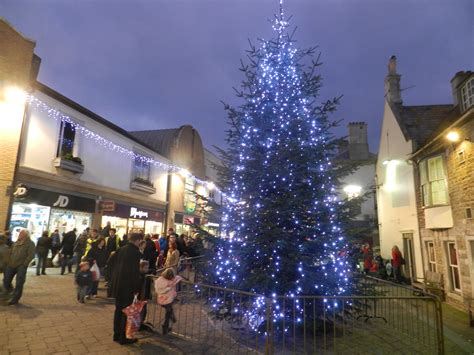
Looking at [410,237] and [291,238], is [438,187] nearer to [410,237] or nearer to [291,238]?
[410,237]

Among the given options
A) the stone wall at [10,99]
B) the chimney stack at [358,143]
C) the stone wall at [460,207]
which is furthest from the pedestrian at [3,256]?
the chimney stack at [358,143]

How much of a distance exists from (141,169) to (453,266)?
1839 centimetres

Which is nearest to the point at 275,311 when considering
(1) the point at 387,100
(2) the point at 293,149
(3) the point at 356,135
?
(2) the point at 293,149

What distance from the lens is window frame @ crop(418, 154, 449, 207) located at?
1295 centimetres

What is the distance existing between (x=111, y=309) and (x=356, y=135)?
2870 cm

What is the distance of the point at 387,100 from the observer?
19453mm

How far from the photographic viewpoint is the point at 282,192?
24.6 feet

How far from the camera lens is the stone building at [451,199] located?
11.1 metres

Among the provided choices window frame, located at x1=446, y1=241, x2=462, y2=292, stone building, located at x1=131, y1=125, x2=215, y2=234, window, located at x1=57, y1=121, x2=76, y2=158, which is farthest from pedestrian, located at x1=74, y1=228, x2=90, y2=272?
window frame, located at x1=446, y1=241, x2=462, y2=292

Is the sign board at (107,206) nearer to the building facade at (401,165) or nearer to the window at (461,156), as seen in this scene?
the building facade at (401,165)

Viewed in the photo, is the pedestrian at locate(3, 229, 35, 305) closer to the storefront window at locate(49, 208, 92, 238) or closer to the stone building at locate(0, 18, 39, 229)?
the stone building at locate(0, 18, 39, 229)

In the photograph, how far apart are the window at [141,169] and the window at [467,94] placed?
58.6ft

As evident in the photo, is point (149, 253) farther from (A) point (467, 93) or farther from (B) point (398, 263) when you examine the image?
(A) point (467, 93)

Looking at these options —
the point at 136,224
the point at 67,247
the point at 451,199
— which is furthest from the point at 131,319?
the point at 136,224
